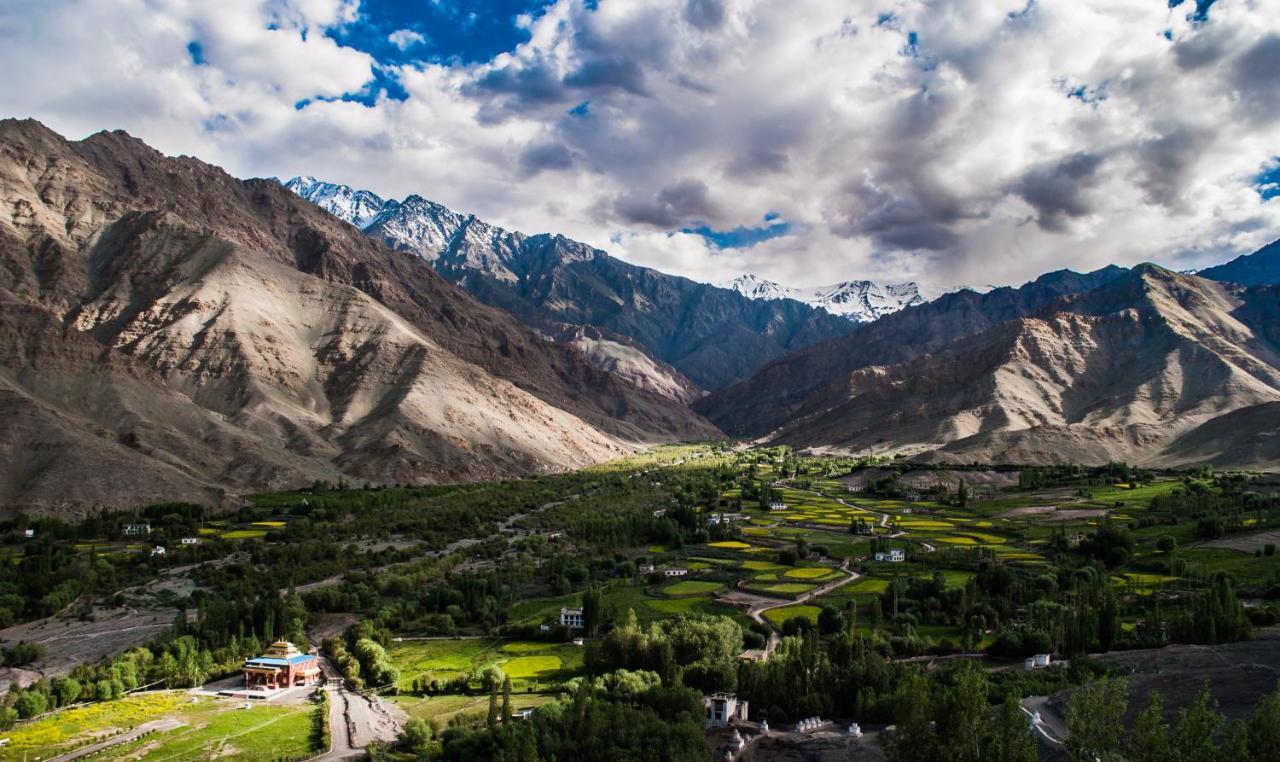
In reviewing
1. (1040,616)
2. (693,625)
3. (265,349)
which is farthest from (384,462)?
(1040,616)

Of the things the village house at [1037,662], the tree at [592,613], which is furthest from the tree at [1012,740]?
the tree at [592,613]

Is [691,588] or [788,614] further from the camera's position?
[691,588]

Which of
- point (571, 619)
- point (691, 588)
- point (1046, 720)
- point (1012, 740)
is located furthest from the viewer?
point (691, 588)

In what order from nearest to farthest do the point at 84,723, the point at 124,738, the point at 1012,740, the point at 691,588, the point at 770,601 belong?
the point at 1012,740 < the point at 124,738 < the point at 84,723 < the point at 770,601 < the point at 691,588

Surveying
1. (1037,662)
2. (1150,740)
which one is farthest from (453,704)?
(1150,740)

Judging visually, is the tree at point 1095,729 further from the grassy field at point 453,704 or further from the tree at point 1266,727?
the grassy field at point 453,704

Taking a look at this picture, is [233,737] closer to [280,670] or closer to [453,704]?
[280,670]

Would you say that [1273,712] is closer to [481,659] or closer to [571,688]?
[571,688]

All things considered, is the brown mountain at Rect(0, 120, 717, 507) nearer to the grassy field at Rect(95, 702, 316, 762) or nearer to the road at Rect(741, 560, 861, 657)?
the grassy field at Rect(95, 702, 316, 762)
